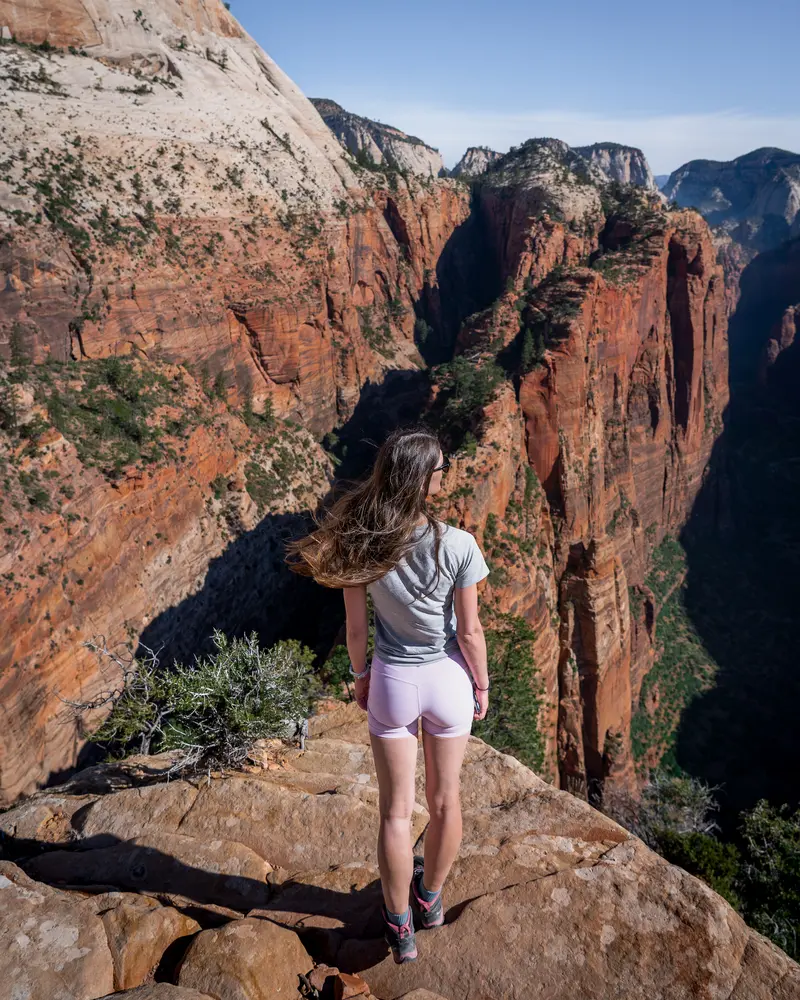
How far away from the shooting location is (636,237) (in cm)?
5028

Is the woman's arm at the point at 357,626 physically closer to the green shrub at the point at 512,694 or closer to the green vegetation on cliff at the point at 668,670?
the green shrub at the point at 512,694

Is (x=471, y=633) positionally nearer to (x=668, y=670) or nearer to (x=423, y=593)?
(x=423, y=593)

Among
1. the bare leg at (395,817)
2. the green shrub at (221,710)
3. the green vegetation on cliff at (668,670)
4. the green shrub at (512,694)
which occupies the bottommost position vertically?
the green vegetation on cliff at (668,670)

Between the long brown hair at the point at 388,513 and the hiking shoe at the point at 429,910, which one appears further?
the hiking shoe at the point at 429,910

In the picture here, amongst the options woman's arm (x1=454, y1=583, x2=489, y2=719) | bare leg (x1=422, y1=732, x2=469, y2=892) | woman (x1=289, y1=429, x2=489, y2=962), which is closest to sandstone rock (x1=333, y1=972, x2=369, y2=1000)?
woman (x1=289, y1=429, x2=489, y2=962)

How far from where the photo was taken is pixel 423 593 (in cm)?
394

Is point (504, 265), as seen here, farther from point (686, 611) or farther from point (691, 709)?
point (691, 709)

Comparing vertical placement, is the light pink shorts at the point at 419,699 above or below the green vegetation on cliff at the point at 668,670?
above

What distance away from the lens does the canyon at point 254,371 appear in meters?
21.3

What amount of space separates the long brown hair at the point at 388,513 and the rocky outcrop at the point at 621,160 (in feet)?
700

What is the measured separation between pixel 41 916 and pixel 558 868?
4.17m

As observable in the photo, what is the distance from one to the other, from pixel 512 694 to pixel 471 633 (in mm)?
15730

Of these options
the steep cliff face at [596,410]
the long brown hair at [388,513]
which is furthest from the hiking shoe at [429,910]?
the steep cliff face at [596,410]

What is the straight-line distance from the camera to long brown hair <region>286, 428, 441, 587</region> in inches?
152
